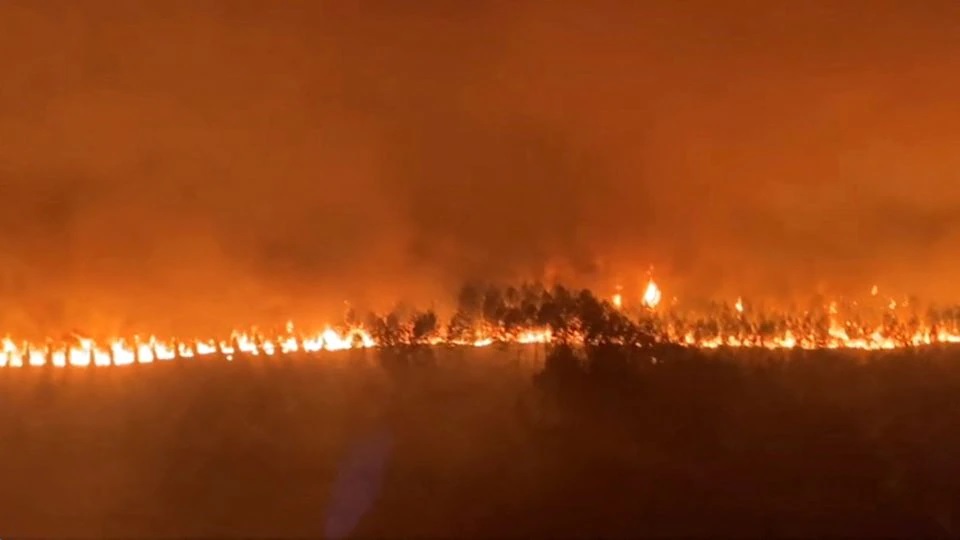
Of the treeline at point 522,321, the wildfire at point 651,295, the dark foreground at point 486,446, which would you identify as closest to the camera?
the dark foreground at point 486,446

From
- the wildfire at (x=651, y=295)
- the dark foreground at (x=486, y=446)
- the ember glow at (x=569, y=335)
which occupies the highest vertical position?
the wildfire at (x=651, y=295)

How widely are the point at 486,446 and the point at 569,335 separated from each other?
85 centimetres

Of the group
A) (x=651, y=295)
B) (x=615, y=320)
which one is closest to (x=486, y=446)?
(x=615, y=320)

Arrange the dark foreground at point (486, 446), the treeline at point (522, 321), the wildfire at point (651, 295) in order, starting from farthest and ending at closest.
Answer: the wildfire at point (651, 295)
the treeline at point (522, 321)
the dark foreground at point (486, 446)

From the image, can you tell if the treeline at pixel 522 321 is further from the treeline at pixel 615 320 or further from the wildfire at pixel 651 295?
the wildfire at pixel 651 295

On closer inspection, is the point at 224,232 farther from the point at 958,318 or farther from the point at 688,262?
the point at 958,318

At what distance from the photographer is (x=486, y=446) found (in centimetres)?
493

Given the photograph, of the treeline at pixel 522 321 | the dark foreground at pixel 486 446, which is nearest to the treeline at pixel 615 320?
the treeline at pixel 522 321

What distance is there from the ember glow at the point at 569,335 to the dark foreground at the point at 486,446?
16 cm

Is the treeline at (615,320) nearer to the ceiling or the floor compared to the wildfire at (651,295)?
nearer to the floor

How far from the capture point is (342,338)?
5.86m

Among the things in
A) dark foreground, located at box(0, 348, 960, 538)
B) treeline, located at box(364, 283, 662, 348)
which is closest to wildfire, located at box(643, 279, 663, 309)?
treeline, located at box(364, 283, 662, 348)

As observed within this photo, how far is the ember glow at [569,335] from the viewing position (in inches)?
218

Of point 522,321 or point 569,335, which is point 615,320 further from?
point 522,321
